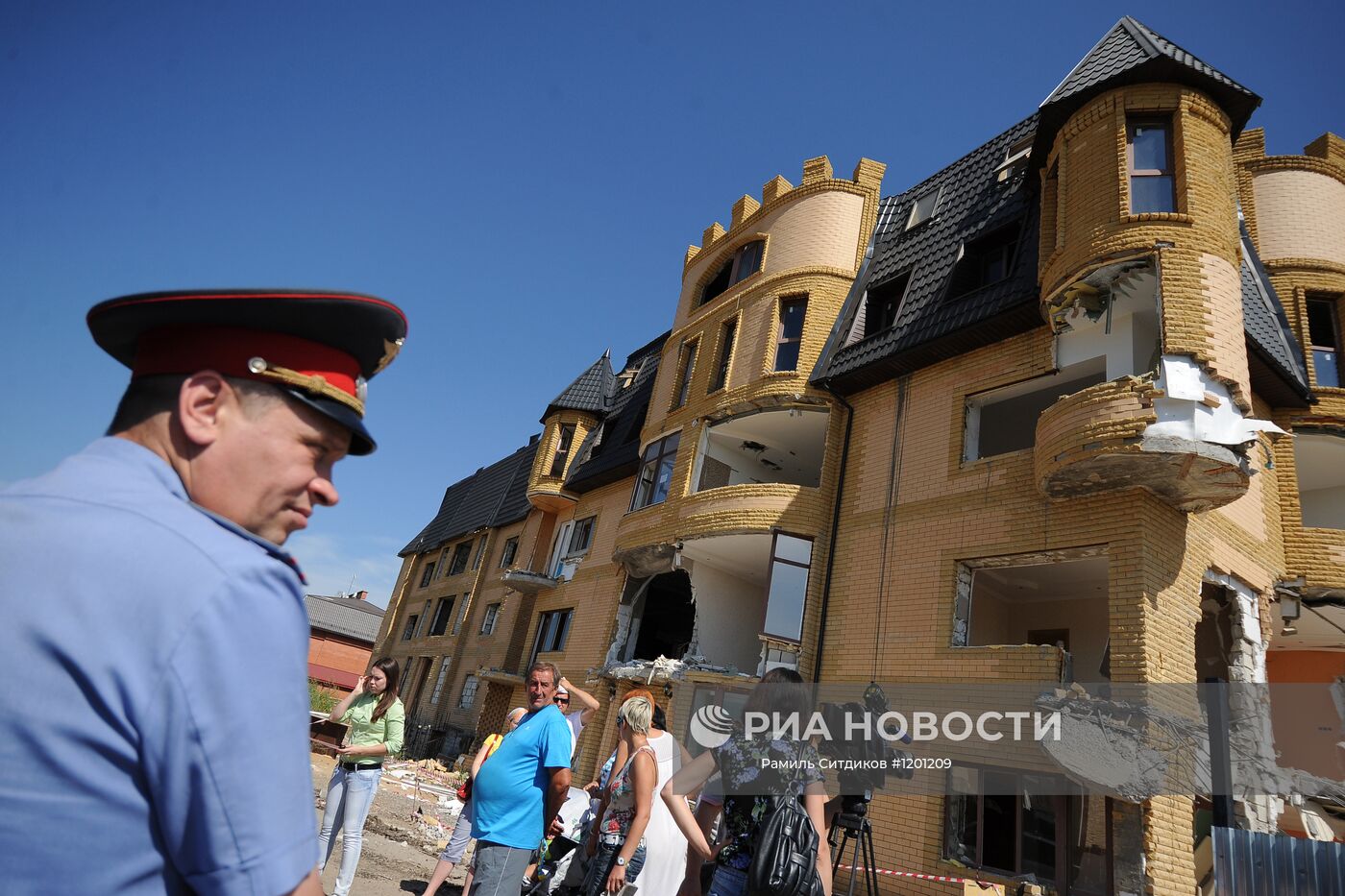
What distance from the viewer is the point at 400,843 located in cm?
1001

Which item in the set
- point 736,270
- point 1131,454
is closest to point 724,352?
point 736,270

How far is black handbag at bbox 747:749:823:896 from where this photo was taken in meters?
3.72

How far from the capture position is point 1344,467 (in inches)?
536

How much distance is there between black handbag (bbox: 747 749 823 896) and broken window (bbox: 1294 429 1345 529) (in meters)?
14.1

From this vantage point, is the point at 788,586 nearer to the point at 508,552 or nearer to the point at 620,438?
the point at 620,438

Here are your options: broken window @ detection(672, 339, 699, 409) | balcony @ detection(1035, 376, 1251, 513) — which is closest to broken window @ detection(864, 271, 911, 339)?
broken window @ detection(672, 339, 699, 409)

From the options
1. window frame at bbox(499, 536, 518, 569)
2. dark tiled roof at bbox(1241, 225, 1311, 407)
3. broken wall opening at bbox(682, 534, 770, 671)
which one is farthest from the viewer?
window frame at bbox(499, 536, 518, 569)

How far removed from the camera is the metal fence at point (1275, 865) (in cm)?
748

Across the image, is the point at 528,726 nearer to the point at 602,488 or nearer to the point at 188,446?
the point at 188,446

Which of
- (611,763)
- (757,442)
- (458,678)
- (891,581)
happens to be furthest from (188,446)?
(458,678)

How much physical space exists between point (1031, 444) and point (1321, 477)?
5.10 m

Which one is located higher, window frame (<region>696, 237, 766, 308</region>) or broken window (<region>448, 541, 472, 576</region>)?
window frame (<region>696, 237, 766, 308</region>)

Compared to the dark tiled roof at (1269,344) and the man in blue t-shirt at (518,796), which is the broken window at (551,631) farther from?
the dark tiled roof at (1269,344)

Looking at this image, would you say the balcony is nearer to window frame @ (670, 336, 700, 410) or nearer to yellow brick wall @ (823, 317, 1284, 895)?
yellow brick wall @ (823, 317, 1284, 895)
